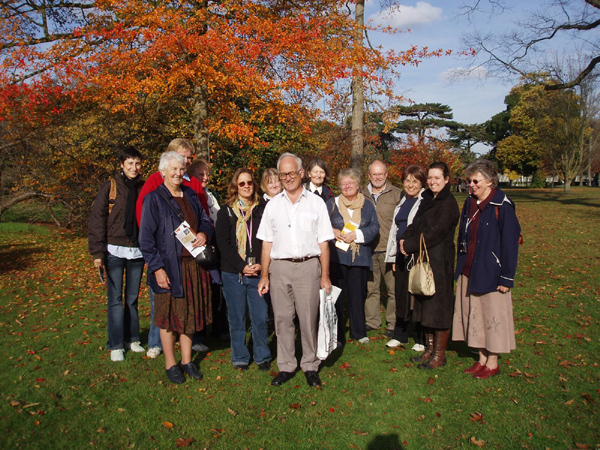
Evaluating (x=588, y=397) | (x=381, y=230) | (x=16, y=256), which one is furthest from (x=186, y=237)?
(x=16, y=256)

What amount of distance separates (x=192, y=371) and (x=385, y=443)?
6.65 feet

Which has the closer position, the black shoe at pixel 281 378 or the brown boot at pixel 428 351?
the black shoe at pixel 281 378

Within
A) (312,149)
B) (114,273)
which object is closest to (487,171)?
(114,273)

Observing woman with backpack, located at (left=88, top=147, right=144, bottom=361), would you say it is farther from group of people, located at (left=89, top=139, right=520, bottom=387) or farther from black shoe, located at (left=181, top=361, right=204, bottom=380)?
black shoe, located at (left=181, top=361, right=204, bottom=380)

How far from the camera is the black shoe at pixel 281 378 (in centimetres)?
438

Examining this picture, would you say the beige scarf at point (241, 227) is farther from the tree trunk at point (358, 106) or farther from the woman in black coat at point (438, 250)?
the tree trunk at point (358, 106)

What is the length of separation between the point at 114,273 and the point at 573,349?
17.0ft

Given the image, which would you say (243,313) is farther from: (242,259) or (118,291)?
(118,291)

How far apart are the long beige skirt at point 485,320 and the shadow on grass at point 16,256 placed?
983cm

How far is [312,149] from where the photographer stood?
1800 centimetres

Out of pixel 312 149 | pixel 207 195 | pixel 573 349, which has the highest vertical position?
pixel 312 149

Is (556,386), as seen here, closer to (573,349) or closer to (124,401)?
(573,349)

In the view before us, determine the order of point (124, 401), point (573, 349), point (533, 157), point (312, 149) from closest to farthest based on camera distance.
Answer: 1. point (124, 401)
2. point (573, 349)
3. point (312, 149)
4. point (533, 157)

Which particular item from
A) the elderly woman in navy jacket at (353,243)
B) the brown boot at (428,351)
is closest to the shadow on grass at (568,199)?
the elderly woman in navy jacket at (353,243)
